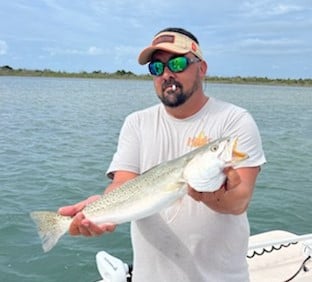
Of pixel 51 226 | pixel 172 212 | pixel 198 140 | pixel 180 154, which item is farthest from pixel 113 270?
pixel 198 140

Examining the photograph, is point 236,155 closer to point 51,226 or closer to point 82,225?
point 82,225

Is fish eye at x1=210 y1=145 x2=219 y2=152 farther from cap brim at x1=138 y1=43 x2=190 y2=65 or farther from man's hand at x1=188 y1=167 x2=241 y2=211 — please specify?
cap brim at x1=138 y1=43 x2=190 y2=65

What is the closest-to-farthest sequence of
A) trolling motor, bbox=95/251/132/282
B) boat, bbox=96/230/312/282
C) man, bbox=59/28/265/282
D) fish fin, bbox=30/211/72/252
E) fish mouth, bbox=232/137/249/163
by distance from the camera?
fish mouth, bbox=232/137/249/163 → man, bbox=59/28/265/282 → fish fin, bbox=30/211/72/252 → trolling motor, bbox=95/251/132/282 → boat, bbox=96/230/312/282

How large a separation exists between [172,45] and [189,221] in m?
0.93

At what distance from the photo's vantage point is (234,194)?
240cm

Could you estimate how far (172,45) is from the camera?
2.73 m

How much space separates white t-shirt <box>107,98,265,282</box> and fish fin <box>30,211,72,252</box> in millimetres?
374

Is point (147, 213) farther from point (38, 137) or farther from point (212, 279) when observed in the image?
point (38, 137)

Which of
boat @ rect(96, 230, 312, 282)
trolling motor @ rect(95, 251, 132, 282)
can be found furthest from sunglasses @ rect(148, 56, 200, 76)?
boat @ rect(96, 230, 312, 282)

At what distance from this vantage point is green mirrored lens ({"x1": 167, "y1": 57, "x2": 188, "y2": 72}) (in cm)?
272

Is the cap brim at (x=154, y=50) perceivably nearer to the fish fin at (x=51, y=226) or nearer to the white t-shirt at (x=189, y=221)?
the white t-shirt at (x=189, y=221)

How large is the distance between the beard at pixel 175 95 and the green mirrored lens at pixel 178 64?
72 millimetres

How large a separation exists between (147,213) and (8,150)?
13400 millimetres

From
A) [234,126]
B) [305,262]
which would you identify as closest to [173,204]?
[234,126]
